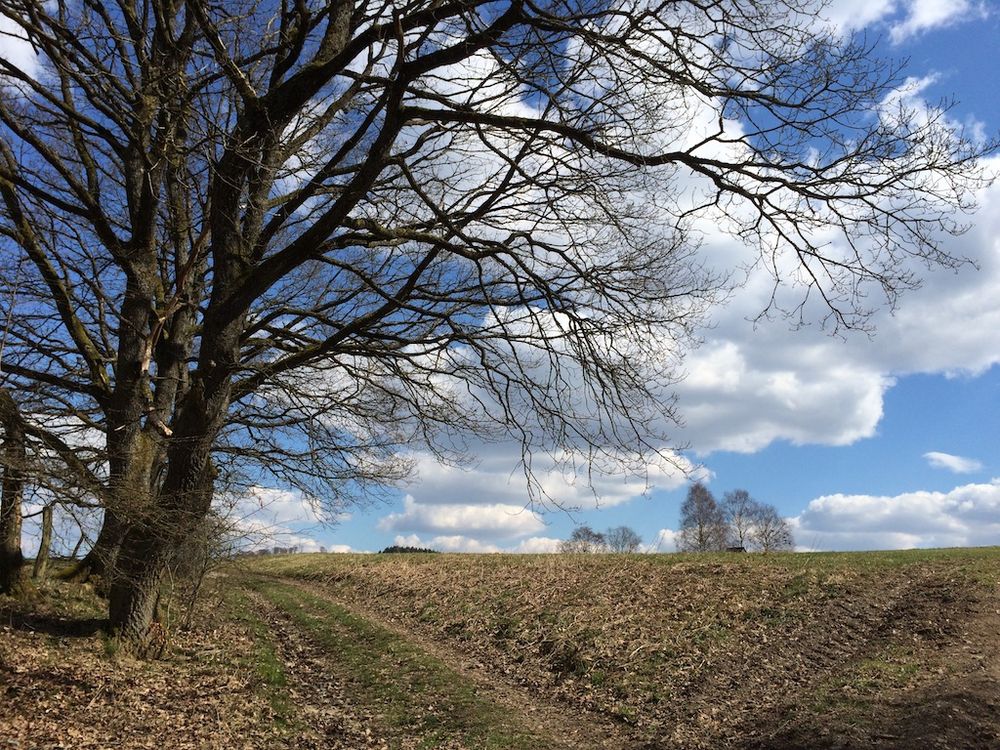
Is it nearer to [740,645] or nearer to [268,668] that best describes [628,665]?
[740,645]

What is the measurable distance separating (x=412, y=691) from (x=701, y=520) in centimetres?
4354

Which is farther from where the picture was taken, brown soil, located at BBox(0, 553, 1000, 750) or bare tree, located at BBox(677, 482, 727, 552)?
bare tree, located at BBox(677, 482, 727, 552)

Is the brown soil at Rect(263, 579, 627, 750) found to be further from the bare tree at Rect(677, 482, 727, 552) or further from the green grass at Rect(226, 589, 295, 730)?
the bare tree at Rect(677, 482, 727, 552)

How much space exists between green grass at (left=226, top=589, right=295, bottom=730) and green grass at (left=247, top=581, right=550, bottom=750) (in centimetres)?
103

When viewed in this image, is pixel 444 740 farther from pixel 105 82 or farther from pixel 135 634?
pixel 105 82

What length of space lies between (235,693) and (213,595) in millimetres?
6225

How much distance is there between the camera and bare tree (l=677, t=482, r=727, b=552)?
49.1 meters

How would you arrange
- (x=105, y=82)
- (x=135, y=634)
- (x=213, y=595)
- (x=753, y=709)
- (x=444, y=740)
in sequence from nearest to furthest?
(x=105, y=82), (x=444, y=740), (x=753, y=709), (x=135, y=634), (x=213, y=595)

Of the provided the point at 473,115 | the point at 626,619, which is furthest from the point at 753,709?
the point at 473,115

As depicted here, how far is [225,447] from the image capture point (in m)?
13.1

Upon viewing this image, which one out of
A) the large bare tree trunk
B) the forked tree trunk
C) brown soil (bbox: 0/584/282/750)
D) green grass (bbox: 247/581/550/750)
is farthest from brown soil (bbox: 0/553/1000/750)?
the forked tree trunk

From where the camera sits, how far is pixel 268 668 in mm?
10648

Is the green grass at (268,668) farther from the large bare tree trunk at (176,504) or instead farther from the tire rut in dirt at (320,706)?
the large bare tree trunk at (176,504)

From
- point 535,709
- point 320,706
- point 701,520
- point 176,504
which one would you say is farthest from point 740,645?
point 701,520
